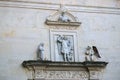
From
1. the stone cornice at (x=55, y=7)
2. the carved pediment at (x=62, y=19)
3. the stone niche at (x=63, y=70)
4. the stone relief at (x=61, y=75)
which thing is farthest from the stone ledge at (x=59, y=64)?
the stone cornice at (x=55, y=7)

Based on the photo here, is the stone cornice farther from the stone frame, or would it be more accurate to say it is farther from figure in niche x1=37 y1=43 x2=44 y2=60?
figure in niche x1=37 y1=43 x2=44 y2=60

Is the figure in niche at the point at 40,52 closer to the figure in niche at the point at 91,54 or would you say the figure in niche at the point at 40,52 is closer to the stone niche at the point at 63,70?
the stone niche at the point at 63,70

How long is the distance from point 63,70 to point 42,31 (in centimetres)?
134

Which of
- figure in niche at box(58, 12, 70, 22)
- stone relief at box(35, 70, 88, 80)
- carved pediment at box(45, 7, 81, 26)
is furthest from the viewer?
figure in niche at box(58, 12, 70, 22)

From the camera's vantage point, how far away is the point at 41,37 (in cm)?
1147

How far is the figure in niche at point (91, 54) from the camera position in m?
11.7

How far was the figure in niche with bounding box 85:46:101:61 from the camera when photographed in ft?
38.3

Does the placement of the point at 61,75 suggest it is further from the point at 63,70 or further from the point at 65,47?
the point at 65,47

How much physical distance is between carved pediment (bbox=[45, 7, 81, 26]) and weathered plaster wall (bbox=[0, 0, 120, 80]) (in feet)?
0.50

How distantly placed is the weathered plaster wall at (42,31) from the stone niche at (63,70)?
239 millimetres

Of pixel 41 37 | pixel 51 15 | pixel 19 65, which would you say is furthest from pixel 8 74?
pixel 51 15

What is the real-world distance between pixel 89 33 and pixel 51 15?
52.3 inches

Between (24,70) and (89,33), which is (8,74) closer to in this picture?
(24,70)

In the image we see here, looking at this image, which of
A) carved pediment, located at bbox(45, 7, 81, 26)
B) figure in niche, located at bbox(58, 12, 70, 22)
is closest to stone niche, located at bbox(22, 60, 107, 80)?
carved pediment, located at bbox(45, 7, 81, 26)
